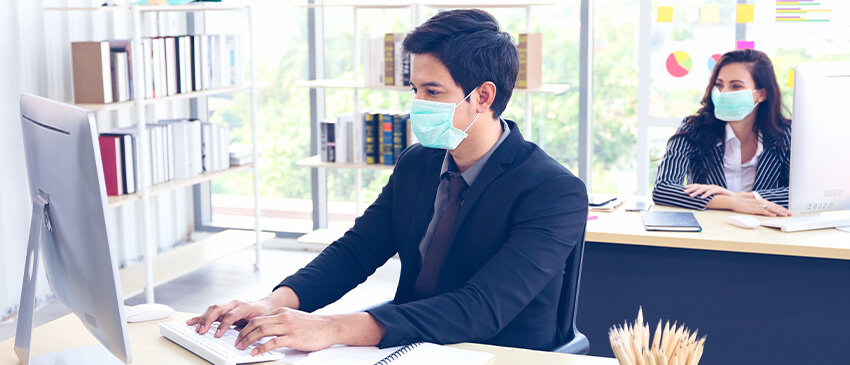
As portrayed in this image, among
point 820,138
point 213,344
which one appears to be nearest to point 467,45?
point 213,344

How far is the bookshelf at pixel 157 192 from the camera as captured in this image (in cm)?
373

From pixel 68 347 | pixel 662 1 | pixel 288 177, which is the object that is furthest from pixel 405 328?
pixel 288 177

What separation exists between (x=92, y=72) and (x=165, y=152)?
1.75ft

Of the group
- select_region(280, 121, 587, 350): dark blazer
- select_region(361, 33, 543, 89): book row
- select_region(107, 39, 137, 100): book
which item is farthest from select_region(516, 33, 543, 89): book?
select_region(280, 121, 587, 350): dark blazer

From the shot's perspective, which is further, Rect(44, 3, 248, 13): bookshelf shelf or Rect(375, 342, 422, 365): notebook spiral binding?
Rect(44, 3, 248, 13): bookshelf shelf

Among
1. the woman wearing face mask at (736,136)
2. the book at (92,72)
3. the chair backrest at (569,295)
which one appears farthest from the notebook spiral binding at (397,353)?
the book at (92,72)

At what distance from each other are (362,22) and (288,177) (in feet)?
3.32

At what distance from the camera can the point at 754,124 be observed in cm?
316

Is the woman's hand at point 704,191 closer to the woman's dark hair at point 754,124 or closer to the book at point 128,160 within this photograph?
the woman's dark hair at point 754,124

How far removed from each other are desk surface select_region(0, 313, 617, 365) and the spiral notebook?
2.3 inches

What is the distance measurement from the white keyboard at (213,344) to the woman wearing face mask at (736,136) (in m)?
1.89

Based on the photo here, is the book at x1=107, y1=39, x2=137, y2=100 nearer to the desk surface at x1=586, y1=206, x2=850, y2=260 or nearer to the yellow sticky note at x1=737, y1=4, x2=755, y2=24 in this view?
the desk surface at x1=586, y1=206, x2=850, y2=260

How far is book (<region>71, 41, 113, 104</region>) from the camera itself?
3.75m

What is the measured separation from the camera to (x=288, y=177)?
5.16 meters
